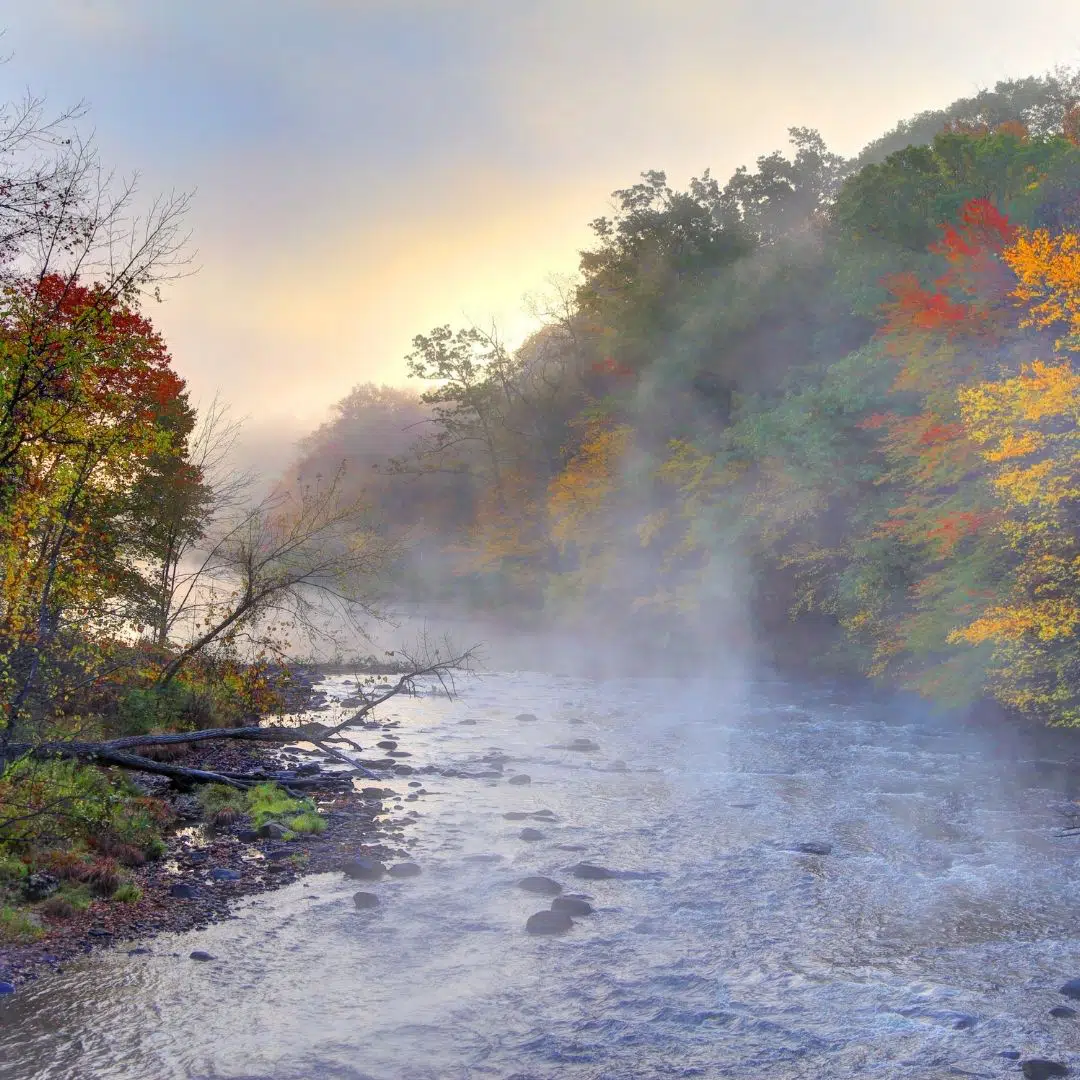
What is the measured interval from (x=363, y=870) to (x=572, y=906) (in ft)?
9.19

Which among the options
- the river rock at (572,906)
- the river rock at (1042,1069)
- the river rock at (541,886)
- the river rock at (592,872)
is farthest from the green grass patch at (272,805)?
the river rock at (1042,1069)

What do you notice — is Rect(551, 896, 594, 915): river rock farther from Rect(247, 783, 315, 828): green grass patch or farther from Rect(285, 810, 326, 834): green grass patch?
Rect(247, 783, 315, 828): green grass patch

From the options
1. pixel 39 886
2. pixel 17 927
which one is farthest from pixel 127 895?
pixel 17 927

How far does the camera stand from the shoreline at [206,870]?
9.02 m

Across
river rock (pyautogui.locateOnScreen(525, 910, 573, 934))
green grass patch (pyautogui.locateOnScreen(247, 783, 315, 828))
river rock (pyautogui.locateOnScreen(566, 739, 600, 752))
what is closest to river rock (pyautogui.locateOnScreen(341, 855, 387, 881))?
green grass patch (pyautogui.locateOnScreen(247, 783, 315, 828))

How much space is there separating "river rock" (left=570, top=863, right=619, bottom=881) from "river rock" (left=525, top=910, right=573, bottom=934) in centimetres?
146

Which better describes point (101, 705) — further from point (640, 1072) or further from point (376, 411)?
point (376, 411)

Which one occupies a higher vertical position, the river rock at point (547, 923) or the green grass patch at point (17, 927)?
the green grass patch at point (17, 927)

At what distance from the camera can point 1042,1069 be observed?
7160 mm

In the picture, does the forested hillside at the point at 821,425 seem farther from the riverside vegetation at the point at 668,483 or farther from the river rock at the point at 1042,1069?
the river rock at the point at 1042,1069

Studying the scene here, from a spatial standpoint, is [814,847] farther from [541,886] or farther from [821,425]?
[821,425]

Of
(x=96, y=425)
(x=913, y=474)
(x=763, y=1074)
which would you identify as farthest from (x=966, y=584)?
(x=96, y=425)

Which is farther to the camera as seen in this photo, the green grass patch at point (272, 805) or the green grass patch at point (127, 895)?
the green grass patch at point (272, 805)

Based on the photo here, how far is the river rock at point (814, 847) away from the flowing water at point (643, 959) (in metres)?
0.11
